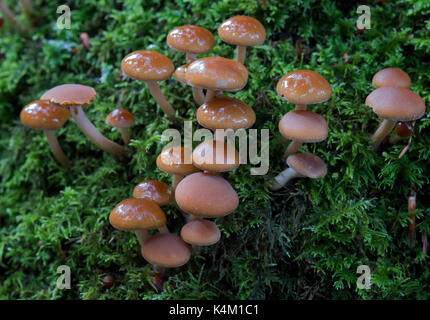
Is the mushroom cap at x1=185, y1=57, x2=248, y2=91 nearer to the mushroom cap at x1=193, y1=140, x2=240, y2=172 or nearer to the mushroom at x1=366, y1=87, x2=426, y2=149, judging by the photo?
the mushroom cap at x1=193, y1=140, x2=240, y2=172

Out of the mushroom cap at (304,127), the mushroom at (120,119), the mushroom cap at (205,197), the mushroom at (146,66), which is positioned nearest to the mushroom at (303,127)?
the mushroom cap at (304,127)

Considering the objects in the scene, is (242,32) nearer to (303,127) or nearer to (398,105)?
(303,127)

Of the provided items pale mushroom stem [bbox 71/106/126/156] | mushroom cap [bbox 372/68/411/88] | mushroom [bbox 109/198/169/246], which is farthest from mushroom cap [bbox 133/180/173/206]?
mushroom cap [bbox 372/68/411/88]

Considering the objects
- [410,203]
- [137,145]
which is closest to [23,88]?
[137,145]

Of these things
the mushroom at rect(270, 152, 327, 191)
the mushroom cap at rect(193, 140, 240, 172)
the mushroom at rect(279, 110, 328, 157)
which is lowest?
the mushroom at rect(270, 152, 327, 191)

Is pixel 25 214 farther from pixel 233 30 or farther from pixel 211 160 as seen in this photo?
pixel 233 30

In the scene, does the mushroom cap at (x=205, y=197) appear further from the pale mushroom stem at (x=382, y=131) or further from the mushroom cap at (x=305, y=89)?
the pale mushroom stem at (x=382, y=131)
